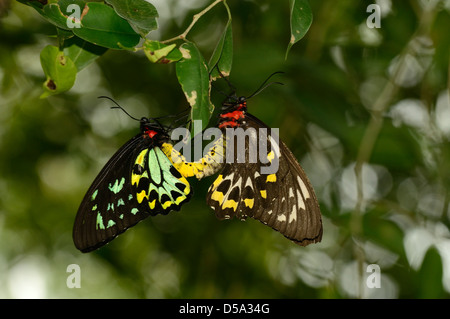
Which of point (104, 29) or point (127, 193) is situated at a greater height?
point (104, 29)

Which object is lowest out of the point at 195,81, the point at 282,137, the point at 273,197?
the point at 273,197

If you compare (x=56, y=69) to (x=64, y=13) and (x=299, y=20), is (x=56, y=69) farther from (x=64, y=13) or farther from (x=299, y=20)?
(x=299, y=20)

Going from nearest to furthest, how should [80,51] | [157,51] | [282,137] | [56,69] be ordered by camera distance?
1. [157,51]
2. [56,69]
3. [80,51]
4. [282,137]

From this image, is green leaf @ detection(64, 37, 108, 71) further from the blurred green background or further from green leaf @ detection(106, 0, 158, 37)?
the blurred green background

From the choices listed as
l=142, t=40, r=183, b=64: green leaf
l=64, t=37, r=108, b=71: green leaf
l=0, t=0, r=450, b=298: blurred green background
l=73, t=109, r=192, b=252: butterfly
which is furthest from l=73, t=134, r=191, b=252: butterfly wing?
l=0, t=0, r=450, b=298: blurred green background

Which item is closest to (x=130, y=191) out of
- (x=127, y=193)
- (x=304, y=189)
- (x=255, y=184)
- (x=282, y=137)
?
(x=127, y=193)

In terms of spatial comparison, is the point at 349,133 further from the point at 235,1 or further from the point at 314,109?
the point at 235,1

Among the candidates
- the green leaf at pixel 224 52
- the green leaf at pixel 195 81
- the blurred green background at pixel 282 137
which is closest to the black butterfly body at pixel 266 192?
the green leaf at pixel 224 52

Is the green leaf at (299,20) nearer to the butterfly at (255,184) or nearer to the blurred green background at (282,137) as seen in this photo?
the butterfly at (255,184)
